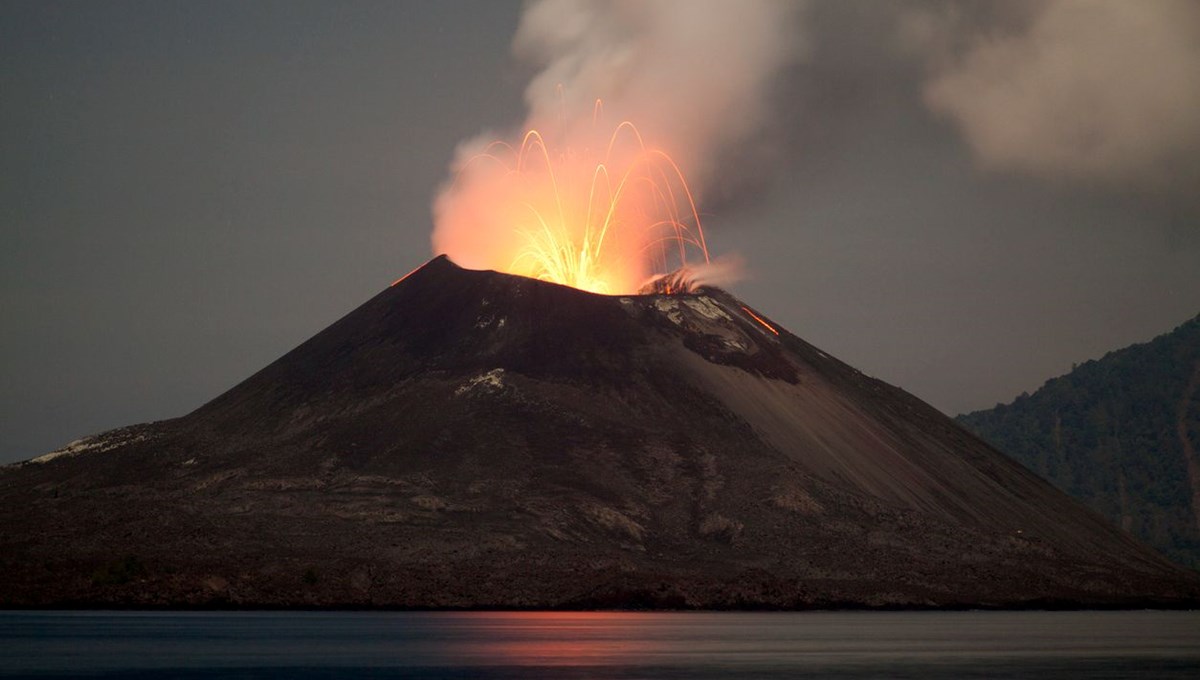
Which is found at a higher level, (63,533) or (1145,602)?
(63,533)

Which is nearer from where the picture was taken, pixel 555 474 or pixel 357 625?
pixel 357 625

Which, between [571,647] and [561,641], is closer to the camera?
[571,647]

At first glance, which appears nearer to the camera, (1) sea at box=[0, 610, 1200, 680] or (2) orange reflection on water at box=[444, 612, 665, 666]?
(1) sea at box=[0, 610, 1200, 680]

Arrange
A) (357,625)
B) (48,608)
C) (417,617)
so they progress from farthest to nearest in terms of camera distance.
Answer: (48,608) < (417,617) < (357,625)

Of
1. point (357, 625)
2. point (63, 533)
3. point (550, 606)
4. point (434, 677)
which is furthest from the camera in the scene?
point (63, 533)

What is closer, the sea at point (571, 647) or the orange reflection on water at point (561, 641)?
the sea at point (571, 647)

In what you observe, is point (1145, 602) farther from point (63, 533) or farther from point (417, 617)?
point (63, 533)

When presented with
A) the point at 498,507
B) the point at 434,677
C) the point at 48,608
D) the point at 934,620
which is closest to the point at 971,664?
the point at 434,677

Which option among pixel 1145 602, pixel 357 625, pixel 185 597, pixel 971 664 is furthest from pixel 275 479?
pixel 971 664
